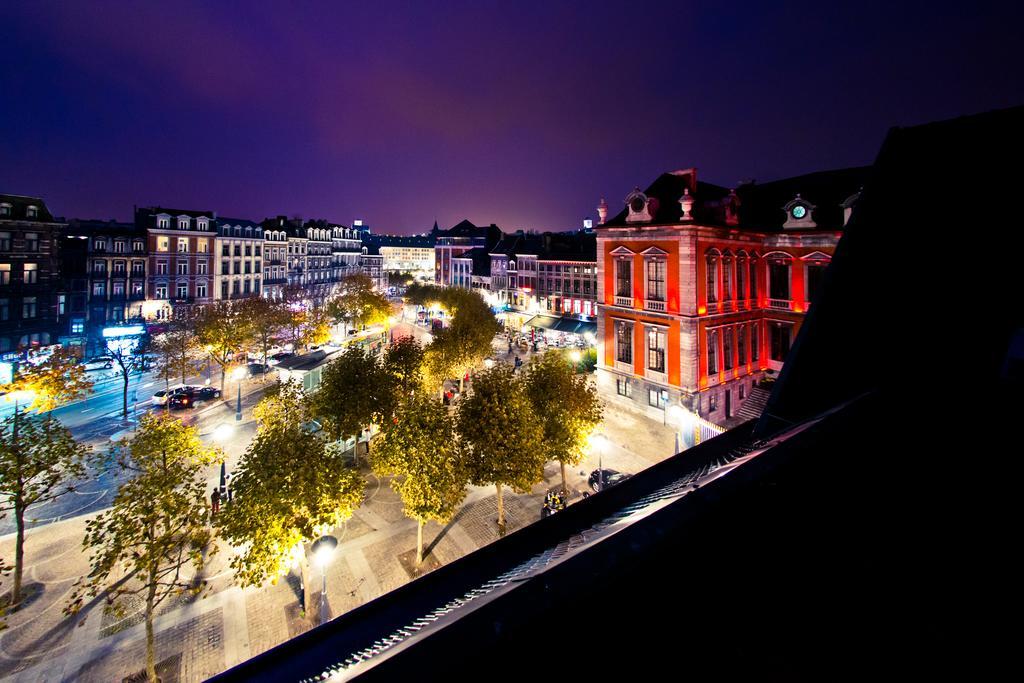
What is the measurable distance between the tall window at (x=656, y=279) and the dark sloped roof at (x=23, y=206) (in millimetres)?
60705

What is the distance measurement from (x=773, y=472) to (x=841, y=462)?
0.73 metres

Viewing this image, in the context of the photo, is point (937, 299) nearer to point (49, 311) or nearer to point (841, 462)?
point (841, 462)

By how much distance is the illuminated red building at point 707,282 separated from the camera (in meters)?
30.2

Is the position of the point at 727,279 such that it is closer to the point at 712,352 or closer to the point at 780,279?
the point at 780,279

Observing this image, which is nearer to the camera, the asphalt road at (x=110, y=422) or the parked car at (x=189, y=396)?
the asphalt road at (x=110, y=422)

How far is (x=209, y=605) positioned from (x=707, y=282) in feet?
103

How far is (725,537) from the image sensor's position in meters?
2.87

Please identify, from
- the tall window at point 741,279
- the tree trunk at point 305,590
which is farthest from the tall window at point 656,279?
the tree trunk at point 305,590

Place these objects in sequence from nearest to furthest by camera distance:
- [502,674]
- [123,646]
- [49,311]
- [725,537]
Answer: [502,674]
[725,537]
[123,646]
[49,311]

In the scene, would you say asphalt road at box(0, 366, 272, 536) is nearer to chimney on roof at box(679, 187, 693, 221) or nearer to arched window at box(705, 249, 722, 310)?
chimney on roof at box(679, 187, 693, 221)

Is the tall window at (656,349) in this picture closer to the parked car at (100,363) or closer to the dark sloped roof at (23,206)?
the parked car at (100,363)

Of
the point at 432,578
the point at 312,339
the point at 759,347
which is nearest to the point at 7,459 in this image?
the point at 432,578

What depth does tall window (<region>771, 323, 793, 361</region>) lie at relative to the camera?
33375mm

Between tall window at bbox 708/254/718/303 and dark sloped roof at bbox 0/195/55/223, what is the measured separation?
64626mm
